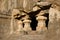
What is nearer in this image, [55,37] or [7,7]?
[55,37]

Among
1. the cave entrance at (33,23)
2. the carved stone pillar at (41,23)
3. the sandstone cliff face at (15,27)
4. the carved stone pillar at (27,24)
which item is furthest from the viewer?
the cave entrance at (33,23)

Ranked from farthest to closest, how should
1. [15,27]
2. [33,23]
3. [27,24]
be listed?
[15,27] < [33,23] < [27,24]

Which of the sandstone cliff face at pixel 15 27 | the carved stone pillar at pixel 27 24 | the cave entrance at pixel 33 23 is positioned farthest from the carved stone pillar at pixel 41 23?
the cave entrance at pixel 33 23

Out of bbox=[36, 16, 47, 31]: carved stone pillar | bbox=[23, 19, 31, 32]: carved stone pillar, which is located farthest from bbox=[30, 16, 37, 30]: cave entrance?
bbox=[36, 16, 47, 31]: carved stone pillar

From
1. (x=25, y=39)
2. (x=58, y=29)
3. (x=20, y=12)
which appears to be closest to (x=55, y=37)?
(x=58, y=29)

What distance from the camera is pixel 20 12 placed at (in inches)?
200

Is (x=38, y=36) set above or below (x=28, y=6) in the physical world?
below

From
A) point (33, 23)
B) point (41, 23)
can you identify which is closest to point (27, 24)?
point (33, 23)

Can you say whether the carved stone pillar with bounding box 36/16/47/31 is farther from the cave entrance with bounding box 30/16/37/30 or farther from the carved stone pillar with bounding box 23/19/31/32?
the cave entrance with bounding box 30/16/37/30

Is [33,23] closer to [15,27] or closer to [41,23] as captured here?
[15,27]

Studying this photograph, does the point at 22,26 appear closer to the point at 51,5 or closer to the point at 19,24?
the point at 19,24

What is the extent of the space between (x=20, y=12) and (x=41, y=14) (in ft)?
2.29

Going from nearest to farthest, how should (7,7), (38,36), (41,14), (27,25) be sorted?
(38,36) < (41,14) < (27,25) < (7,7)

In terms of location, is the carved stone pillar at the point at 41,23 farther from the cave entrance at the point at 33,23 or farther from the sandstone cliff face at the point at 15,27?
the cave entrance at the point at 33,23
